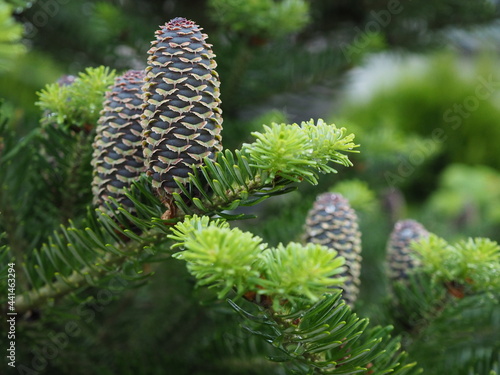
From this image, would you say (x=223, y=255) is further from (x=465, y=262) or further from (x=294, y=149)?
(x=465, y=262)

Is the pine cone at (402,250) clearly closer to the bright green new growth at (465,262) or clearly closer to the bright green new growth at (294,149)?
the bright green new growth at (465,262)

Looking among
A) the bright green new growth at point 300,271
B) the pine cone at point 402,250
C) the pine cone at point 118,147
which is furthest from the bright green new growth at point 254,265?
the pine cone at point 402,250

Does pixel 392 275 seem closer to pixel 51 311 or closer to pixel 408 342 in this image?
pixel 408 342

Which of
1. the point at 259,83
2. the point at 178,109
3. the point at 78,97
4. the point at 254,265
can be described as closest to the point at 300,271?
the point at 254,265

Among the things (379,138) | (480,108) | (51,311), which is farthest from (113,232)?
(480,108)

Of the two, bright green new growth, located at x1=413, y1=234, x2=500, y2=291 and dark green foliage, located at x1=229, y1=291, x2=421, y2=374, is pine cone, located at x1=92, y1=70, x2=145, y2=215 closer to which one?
dark green foliage, located at x1=229, y1=291, x2=421, y2=374

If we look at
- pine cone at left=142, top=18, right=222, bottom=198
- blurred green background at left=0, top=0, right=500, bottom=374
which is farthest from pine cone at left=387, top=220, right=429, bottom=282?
pine cone at left=142, top=18, right=222, bottom=198
